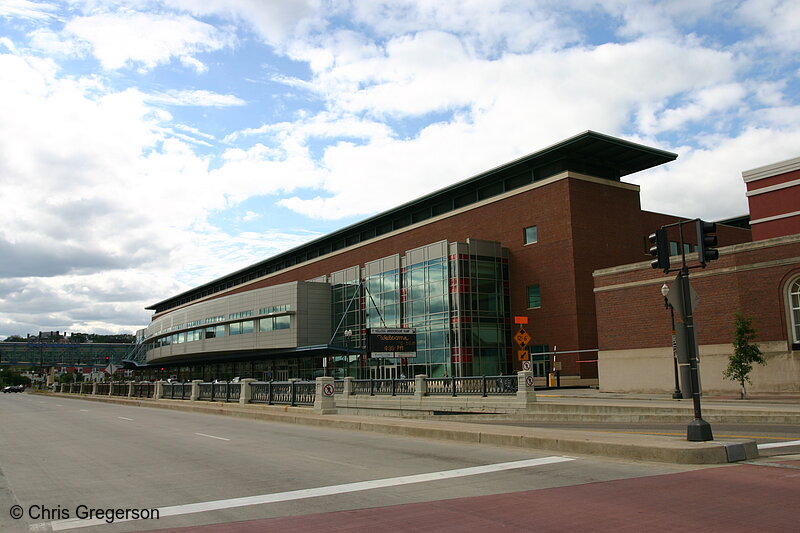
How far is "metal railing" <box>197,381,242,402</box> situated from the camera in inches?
1412

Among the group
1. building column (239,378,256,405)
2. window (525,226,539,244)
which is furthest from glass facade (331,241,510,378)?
building column (239,378,256,405)

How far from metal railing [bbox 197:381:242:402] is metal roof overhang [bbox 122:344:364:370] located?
57.4 ft

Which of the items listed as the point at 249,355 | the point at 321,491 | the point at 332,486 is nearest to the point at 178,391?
the point at 249,355

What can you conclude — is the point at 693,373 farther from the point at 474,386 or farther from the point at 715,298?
the point at 715,298

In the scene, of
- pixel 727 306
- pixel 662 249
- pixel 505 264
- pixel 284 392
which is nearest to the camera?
pixel 662 249

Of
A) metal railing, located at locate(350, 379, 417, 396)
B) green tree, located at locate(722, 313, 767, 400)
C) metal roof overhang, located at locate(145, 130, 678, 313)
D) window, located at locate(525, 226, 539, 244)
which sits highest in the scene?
metal roof overhang, located at locate(145, 130, 678, 313)

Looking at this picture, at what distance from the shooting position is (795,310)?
96.5 feet

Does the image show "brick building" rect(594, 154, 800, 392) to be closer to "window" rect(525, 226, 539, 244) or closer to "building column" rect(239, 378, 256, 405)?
"window" rect(525, 226, 539, 244)

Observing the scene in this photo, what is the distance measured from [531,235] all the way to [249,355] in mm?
42736

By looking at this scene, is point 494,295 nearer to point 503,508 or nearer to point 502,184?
point 502,184

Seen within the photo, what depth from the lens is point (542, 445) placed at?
42.8ft

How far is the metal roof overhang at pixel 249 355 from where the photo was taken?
58.0 m

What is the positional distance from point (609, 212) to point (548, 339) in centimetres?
1168

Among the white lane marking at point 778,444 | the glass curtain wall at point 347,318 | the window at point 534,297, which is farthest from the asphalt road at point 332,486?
the glass curtain wall at point 347,318
